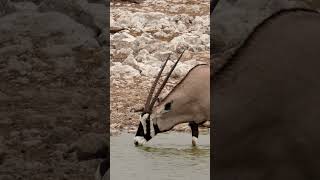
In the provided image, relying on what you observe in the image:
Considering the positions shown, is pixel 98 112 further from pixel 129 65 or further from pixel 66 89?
pixel 129 65

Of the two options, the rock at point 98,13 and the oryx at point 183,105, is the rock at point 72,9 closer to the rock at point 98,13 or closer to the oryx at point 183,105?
the rock at point 98,13

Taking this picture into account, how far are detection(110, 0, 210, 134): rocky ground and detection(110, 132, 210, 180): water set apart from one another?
0.47 m

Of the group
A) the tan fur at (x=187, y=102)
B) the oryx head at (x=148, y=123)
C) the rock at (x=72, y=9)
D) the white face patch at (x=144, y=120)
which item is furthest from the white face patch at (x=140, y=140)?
the rock at (x=72, y=9)

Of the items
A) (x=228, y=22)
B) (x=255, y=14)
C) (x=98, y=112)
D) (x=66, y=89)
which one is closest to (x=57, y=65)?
(x=66, y=89)

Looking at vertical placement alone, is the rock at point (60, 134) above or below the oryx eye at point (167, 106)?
above

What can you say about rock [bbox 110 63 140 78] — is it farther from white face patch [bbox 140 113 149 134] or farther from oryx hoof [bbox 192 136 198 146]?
oryx hoof [bbox 192 136 198 146]

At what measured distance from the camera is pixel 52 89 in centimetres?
Answer: 919

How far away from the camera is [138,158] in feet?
23.8

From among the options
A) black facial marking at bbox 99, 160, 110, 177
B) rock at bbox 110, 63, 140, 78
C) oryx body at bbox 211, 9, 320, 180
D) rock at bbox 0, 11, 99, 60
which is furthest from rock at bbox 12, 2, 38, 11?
oryx body at bbox 211, 9, 320, 180

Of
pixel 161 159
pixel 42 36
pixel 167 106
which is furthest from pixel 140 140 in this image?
pixel 42 36

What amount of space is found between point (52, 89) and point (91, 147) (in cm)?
268

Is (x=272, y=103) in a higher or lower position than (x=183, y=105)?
higher

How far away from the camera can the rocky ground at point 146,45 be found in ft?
31.9

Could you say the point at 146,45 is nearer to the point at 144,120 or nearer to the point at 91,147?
the point at 144,120
